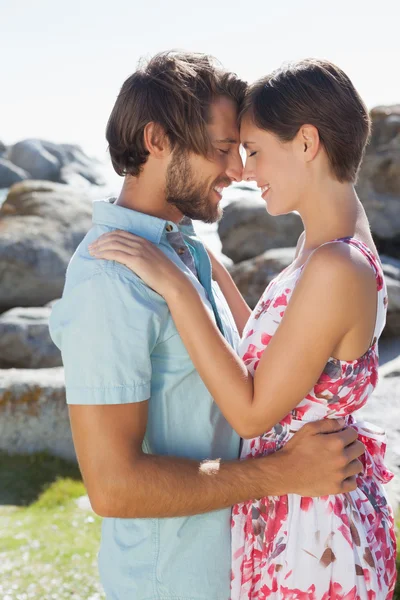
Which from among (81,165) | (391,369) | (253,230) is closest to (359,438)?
(391,369)

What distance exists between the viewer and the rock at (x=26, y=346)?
7750 millimetres

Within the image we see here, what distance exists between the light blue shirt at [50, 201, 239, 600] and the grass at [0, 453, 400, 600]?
1483 mm

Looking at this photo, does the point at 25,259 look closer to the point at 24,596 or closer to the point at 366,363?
the point at 24,596

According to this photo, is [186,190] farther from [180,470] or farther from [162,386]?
[180,470]

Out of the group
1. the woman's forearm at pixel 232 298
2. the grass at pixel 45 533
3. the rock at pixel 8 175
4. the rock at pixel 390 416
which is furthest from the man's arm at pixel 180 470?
the rock at pixel 8 175

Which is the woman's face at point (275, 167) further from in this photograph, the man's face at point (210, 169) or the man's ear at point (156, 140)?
the man's ear at point (156, 140)

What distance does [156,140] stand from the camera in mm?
2152

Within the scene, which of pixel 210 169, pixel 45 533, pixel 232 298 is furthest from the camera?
pixel 45 533

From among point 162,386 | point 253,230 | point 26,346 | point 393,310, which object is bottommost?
point 253,230

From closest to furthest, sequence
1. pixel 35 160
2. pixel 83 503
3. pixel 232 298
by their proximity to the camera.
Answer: pixel 232 298 < pixel 83 503 < pixel 35 160

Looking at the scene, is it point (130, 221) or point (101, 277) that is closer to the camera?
point (101, 277)

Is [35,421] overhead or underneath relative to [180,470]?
underneath

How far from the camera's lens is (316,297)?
1.90m

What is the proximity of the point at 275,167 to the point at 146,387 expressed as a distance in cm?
81
